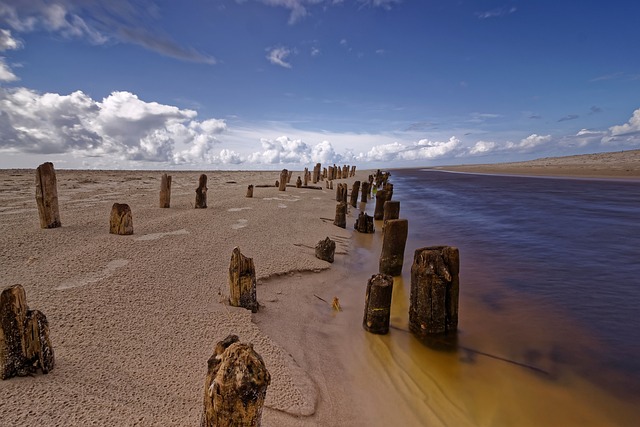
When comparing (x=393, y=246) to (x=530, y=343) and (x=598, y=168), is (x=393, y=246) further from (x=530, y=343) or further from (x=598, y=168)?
(x=598, y=168)

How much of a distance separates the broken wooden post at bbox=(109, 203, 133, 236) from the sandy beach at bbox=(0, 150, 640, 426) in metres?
0.27

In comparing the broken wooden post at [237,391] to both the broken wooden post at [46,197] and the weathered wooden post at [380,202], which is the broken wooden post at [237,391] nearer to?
the broken wooden post at [46,197]

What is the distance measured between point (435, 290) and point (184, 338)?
3230 mm

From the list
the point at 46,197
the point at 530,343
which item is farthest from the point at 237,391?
the point at 46,197

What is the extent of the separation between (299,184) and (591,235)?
1708 cm

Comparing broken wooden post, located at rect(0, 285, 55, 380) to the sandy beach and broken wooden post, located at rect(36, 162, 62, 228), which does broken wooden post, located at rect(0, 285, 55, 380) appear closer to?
the sandy beach

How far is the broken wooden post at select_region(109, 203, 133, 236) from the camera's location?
24.5 feet

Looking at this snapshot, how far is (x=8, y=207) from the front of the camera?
1151cm

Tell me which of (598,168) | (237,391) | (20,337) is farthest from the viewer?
(598,168)

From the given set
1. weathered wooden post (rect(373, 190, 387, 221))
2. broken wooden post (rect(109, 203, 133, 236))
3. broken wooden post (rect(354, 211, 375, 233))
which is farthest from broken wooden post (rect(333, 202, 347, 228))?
broken wooden post (rect(109, 203, 133, 236))

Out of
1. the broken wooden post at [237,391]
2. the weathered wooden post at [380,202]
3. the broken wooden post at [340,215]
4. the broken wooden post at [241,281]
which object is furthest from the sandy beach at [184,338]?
the weathered wooden post at [380,202]

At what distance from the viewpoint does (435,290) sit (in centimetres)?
469

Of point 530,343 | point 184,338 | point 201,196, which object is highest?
point 201,196

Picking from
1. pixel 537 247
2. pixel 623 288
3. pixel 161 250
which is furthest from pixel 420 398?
pixel 537 247
